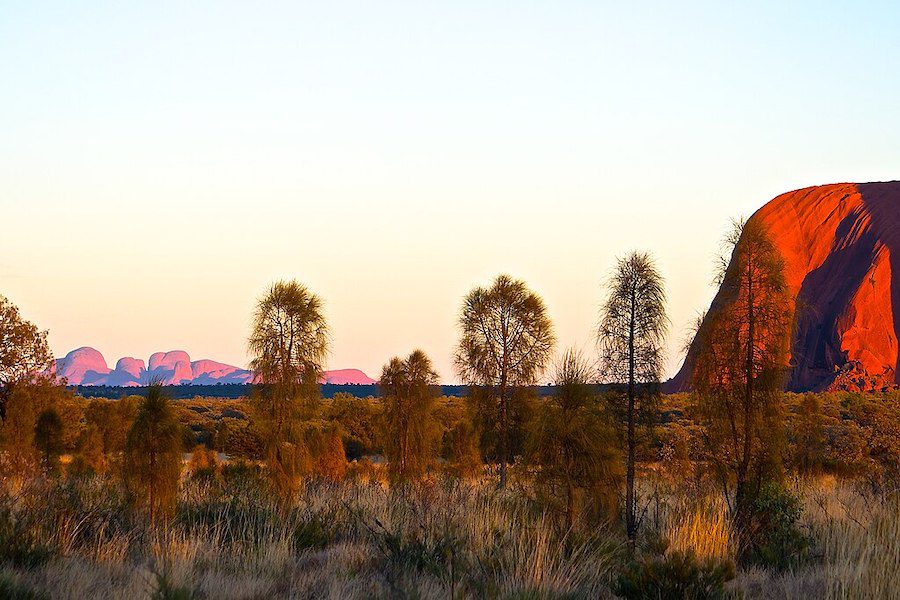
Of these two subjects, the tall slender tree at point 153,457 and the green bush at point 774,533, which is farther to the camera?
the tall slender tree at point 153,457

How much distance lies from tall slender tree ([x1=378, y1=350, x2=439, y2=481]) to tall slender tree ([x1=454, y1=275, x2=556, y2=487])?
11.9 ft

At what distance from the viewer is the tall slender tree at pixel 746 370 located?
9695 mm

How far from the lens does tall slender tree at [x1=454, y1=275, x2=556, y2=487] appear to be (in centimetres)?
2309

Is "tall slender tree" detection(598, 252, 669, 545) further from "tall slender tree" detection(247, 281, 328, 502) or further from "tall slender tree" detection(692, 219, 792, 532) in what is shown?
"tall slender tree" detection(247, 281, 328, 502)

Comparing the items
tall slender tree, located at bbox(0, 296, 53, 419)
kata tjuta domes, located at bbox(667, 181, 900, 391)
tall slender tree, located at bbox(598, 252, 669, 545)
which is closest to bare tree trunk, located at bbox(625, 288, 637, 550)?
tall slender tree, located at bbox(598, 252, 669, 545)

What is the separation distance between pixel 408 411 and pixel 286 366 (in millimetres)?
5599

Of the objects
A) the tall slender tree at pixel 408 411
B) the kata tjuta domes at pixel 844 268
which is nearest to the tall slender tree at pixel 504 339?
the tall slender tree at pixel 408 411

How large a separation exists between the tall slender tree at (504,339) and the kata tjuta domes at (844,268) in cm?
5231

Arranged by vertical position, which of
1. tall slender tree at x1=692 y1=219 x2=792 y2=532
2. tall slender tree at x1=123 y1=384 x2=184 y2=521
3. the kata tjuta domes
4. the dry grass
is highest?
the kata tjuta domes

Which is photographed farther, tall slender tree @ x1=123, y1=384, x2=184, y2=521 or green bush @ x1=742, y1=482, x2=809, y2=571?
tall slender tree @ x1=123, y1=384, x2=184, y2=521

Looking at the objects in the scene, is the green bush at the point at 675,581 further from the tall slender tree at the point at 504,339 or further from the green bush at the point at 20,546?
the tall slender tree at the point at 504,339

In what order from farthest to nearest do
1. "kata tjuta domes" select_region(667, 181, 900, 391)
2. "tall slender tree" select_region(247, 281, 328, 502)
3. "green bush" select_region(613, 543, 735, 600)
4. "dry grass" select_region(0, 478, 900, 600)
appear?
"kata tjuta domes" select_region(667, 181, 900, 391)
"tall slender tree" select_region(247, 281, 328, 502)
"dry grass" select_region(0, 478, 900, 600)
"green bush" select_region(613, 543, 735, 600)

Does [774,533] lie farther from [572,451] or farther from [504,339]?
[504,339]

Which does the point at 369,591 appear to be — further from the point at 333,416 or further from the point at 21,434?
the point at 333,416
